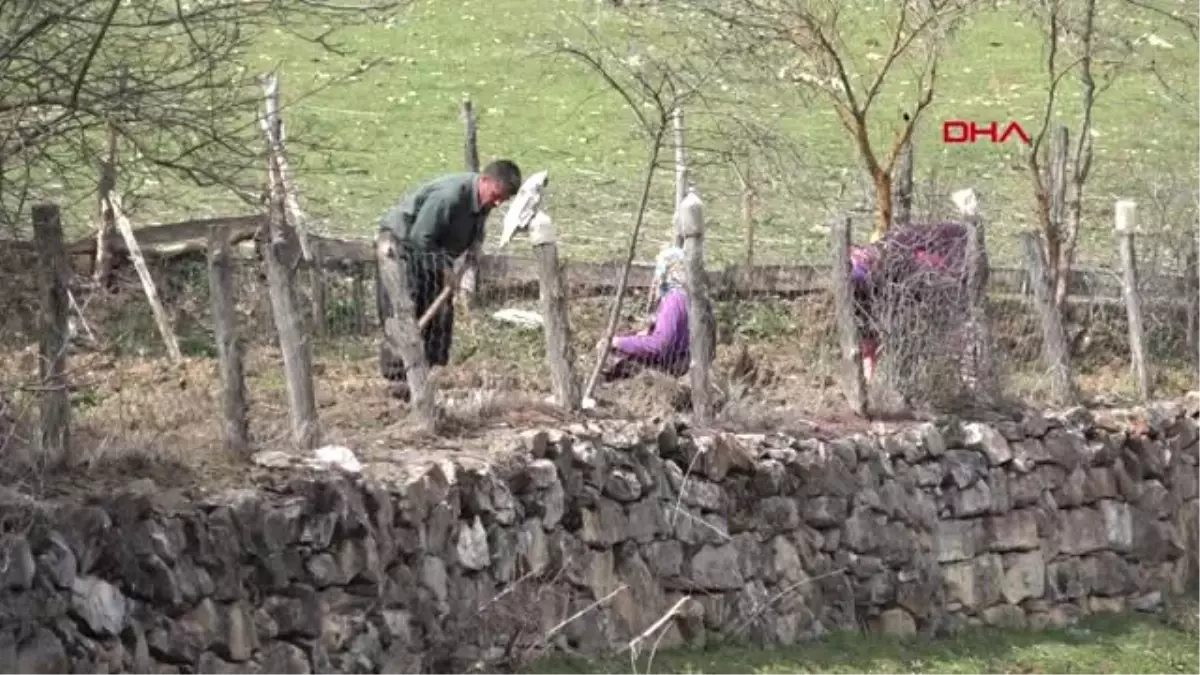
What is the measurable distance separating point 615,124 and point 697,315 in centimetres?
1661

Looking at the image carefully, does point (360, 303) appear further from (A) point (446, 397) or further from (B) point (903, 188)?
(B) point (903, 188)

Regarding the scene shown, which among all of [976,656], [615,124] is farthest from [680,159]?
[615,124]

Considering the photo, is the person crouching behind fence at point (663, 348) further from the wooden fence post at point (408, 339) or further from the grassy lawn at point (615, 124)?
the grassy lawn at point (615, 124)

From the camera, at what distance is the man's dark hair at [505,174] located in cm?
1226

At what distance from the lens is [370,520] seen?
9617 millimetres

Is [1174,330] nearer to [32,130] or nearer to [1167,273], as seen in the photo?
[1167,273]

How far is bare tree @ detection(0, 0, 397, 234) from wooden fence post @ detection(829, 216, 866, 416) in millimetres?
4263

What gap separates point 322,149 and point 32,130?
1.29 m

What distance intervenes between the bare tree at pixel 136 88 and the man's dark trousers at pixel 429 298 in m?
2.72

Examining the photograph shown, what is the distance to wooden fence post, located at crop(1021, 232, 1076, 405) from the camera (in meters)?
14.2

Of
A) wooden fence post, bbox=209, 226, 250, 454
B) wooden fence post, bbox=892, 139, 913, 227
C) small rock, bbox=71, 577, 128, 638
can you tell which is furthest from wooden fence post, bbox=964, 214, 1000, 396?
small rock, bbox=71, 577, 128, 638

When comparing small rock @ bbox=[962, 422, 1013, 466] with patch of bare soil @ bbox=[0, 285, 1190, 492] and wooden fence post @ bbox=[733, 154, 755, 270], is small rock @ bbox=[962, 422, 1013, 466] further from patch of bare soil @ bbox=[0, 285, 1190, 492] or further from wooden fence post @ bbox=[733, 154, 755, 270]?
wooden fence post @ bbox=[733, 154, 755, 270]

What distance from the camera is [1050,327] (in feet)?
46.5

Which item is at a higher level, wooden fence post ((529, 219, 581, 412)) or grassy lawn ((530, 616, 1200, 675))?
wooden fence post ((529, 219, 581, 412))
